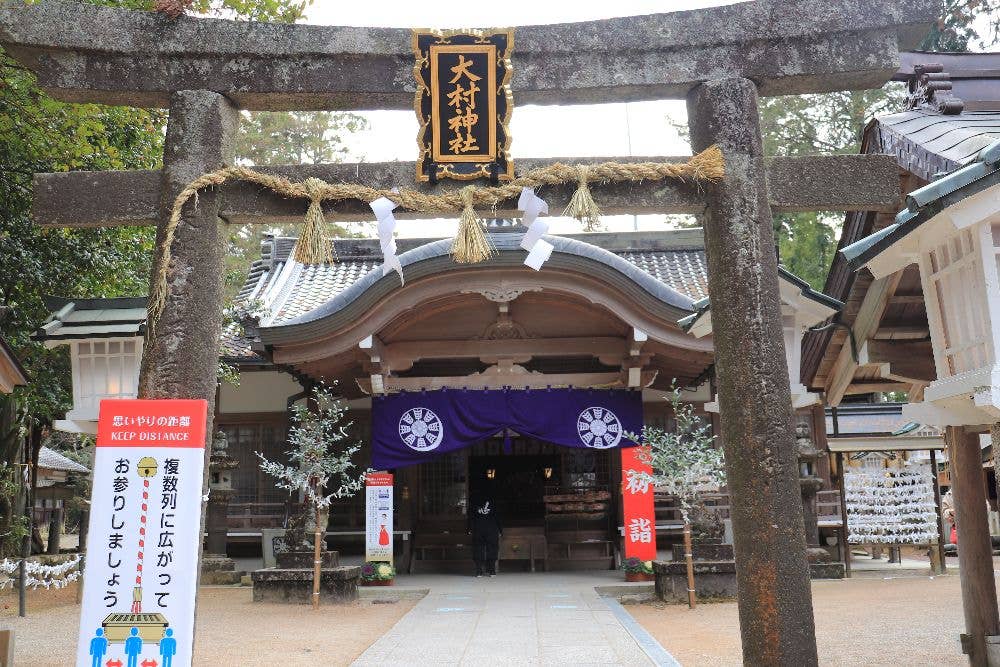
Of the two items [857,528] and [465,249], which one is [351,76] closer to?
[465,249]

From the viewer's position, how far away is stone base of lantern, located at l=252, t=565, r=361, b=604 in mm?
11281

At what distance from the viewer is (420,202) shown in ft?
16.6

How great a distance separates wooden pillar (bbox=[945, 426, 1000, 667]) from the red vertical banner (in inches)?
217

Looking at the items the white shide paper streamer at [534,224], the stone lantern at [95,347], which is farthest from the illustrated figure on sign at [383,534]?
the white shide paper streamer at [534,224]

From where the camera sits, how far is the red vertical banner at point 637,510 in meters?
12.0

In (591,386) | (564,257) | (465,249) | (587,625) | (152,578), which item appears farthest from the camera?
(591,386)

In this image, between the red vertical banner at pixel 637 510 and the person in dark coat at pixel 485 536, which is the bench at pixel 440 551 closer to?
the person in dark coat at pixel 485 536

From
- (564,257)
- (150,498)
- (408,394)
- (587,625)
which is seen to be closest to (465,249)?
(150,498)

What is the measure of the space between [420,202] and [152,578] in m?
2.45

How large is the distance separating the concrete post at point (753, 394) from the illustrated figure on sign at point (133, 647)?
3072 millimetres

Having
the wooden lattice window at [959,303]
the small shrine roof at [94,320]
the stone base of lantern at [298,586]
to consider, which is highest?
the small shrine roof at [94,320]

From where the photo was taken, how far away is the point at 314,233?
5.05 meters

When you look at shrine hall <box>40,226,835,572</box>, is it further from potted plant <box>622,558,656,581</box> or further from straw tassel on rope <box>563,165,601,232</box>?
straw tassel on rope <box>563,165,601,232</box>

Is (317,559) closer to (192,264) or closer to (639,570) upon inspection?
(639,570)
